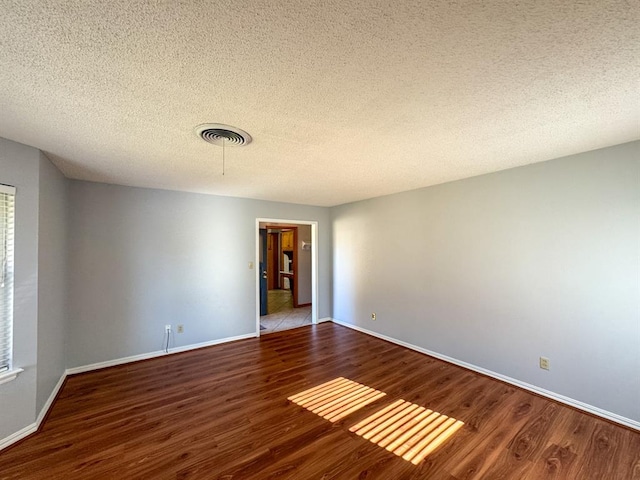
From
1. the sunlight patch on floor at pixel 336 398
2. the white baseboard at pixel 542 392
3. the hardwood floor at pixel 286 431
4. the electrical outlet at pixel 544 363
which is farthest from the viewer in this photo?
the electrical outlet at pixel 544 363

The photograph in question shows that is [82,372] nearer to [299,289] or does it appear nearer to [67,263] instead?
[67,263]

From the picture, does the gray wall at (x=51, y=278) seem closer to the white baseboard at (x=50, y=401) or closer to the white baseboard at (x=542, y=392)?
the white baseboard at (x=50, y=401)

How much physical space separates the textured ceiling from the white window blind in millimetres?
492

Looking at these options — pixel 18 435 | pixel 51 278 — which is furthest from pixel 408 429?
pixel 51 278

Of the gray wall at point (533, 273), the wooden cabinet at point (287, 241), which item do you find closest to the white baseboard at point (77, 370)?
the gray wall at point (533, 273)

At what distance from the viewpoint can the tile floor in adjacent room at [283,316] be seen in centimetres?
512

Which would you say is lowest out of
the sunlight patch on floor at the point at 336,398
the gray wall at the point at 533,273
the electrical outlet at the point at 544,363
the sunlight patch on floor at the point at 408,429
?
the sunlight patch on floor at the point at 336,398

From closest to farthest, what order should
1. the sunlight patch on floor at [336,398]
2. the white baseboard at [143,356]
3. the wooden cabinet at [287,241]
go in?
the sunlight patch on floor at [336,398] → the white baseboard at [143,356] → the wooden cabinet at [287,241]

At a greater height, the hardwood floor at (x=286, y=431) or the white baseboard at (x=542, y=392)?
the white baseboard at (x=542, y=392)

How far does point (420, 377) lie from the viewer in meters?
3.04

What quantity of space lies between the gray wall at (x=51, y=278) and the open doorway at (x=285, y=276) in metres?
2.41

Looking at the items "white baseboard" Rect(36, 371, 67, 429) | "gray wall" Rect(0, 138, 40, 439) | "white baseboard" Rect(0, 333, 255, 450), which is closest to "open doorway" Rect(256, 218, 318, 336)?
"white baseboard" Rect(0, 333, 255, 450)

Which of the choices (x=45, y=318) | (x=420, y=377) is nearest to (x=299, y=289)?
(x=420, y=377)

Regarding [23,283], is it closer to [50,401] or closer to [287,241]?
[50,401]
